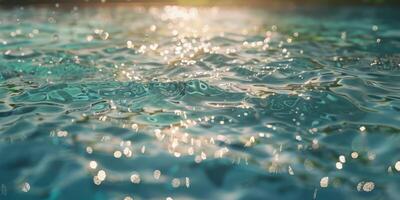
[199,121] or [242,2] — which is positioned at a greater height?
[199,121]

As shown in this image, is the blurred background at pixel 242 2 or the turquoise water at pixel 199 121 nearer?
the turquoise water at pixel 199 121

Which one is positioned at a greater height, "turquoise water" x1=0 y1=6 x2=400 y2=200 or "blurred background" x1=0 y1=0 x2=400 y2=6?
"turquoise water" x1=0 y1=6 x2=400 y2=200

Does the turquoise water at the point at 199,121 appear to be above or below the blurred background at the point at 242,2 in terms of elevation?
above

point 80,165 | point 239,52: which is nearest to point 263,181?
point 80,165

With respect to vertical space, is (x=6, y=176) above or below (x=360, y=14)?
above

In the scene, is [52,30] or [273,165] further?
[52,30]

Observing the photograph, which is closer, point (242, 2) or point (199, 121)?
point (199, 121)

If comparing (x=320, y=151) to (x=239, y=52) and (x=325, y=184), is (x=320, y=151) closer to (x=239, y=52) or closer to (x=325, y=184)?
(x=325, y=184)

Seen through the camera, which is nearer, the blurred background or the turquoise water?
the turquoise water
